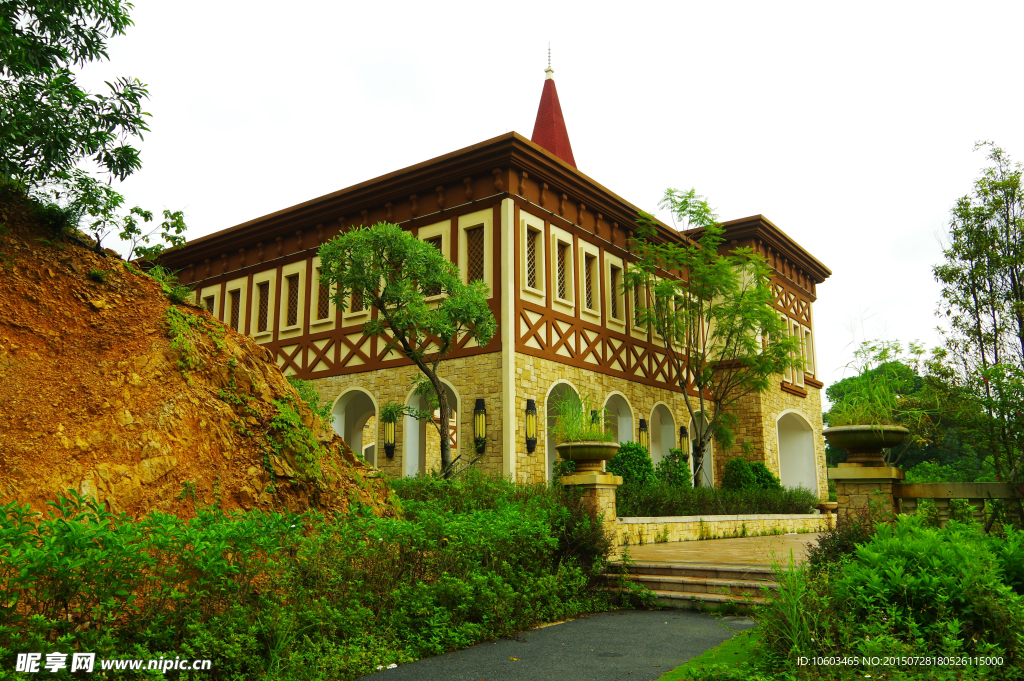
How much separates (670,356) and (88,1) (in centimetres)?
1410

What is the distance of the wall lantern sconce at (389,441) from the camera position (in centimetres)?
1547

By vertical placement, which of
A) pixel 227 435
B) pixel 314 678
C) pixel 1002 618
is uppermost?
pixel 227 435

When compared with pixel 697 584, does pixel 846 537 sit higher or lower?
higher

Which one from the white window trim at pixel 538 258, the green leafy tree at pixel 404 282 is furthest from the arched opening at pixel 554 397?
the green leafy tree at pixel 404 282

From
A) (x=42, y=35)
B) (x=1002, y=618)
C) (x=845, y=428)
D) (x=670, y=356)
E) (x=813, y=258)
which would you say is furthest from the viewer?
(x=813, y=258)

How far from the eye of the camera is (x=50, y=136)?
7.68 meters

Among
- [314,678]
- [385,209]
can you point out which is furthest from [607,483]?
[385,209]

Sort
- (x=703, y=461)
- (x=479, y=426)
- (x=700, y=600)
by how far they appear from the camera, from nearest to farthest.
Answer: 1. (x=700, y=600)
2. (x=479, y=426)
3. (x=703, y=461)

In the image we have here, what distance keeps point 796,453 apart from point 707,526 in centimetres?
1128

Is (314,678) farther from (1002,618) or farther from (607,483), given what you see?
(607,483)

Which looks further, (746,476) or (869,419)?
(746,476)

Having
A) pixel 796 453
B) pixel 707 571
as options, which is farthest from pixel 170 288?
pixel 796 453

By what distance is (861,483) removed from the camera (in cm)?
745

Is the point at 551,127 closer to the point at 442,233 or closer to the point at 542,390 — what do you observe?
the point at 442,233
